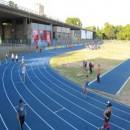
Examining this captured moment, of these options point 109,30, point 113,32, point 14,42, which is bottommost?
point 14,42

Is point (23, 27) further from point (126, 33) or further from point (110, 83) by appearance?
point (126, 33)

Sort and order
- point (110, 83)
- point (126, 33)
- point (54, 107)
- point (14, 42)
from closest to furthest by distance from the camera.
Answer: point (54, 107), point (110, 83), point (14, 42), point (126, 33)

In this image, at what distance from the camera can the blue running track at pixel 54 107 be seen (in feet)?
40.9

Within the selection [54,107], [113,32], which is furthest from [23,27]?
[113,32]

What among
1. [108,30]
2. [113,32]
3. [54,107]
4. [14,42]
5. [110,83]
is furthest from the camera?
[113,32]

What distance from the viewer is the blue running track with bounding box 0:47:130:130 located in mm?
12477

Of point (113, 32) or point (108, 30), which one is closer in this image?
point (108, 30)

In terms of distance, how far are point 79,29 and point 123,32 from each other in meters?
53.9

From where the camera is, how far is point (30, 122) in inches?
498

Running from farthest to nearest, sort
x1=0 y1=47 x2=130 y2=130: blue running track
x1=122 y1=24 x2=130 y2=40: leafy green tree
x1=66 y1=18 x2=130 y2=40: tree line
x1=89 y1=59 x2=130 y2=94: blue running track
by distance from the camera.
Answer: x1=66 y1=18 x2=130 y2=40: tree line < x1=122 y1=24 x2=130 y2=40: leafy green tree < x1=89 y1=59 x2=130 y2=94: blue running track < x1=0 y1=47 x2=130 y2=130: blue running track

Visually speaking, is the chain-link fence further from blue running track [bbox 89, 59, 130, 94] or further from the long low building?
blue running track [bbox 89, 59, 130, 94]

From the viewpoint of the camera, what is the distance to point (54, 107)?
49.3 feet

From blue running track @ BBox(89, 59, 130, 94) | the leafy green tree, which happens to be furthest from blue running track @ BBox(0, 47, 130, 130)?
the leafy green tree

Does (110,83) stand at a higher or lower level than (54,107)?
higher
